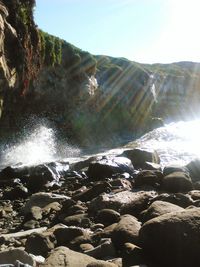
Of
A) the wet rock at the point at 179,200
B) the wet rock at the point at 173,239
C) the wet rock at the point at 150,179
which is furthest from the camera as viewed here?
the wet rock at the point at 150,179

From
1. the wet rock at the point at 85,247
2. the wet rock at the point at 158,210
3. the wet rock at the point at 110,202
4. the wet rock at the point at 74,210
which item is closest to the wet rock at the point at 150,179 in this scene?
the wet rock at the point at 110,202

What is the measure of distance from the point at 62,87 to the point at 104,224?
4374cm

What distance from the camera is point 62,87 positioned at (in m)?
51.3

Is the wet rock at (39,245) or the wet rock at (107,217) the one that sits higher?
the wet rock at (39,245)

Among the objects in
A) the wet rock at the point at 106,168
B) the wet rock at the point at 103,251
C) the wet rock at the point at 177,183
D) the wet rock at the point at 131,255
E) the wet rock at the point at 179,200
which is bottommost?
the wet rock at the point at 106,168

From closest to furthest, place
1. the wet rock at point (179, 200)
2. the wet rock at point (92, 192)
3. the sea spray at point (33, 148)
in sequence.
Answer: the wet rock at point (179, 200) → the wet rock at point (92, 192) → the sea spray at point (33, 148)

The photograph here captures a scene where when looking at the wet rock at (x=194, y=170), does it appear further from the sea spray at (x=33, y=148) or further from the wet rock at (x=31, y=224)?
the sea spray at (x=33, y=148)

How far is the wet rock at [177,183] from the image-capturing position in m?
11.7

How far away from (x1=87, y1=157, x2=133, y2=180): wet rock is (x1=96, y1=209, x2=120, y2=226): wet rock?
8213 millimetres

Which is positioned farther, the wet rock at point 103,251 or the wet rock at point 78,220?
the wet rock at point 78,220

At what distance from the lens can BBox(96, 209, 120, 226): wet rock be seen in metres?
8.66

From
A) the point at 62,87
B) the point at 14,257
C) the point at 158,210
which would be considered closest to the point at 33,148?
the point at 62,87

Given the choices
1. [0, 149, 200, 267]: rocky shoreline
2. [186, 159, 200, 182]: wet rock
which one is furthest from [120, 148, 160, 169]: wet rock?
[186, 159, 200, 182]: wet rock

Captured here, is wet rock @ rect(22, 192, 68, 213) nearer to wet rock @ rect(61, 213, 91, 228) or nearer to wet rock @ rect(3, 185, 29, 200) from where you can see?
wet rock @ rect(3, 185, 29, 200)
